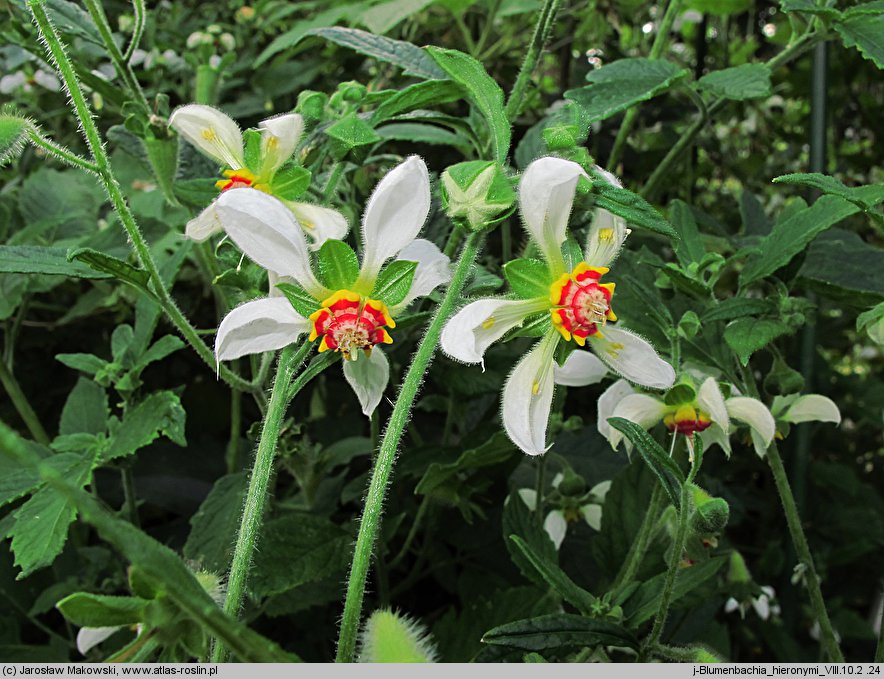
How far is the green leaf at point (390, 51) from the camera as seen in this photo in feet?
2.15

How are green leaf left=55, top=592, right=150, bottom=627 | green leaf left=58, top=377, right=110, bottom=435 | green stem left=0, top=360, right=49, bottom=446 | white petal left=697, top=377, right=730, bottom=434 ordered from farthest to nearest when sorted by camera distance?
green stem left=0, top=360, right=49, bottom=446 < green leaf left=58, top=377, right=110, bottom=435 < white petal left=697, top=377, right=730, bottom=434 < green leaf left=55, top=592, right=150, bottom=627

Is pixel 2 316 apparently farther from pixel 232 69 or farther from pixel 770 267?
pixel 770 267

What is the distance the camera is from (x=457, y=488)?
692 millimetres

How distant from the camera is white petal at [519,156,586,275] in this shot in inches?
15.8

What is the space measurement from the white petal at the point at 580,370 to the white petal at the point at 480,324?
0.13m

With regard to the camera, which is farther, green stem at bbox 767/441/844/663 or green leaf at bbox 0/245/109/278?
green stem at bbox 767/441/844/663

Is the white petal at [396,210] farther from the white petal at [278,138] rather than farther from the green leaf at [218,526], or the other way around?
the green leaf at [218,526]

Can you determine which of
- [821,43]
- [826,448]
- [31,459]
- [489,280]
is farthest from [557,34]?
[31,459]

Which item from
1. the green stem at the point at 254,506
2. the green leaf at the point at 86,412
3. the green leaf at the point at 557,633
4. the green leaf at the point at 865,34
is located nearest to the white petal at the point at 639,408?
the green leaf at the point at 557,633

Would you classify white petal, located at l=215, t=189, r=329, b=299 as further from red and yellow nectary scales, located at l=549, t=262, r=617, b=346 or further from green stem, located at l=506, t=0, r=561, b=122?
green stem, located at l=506, t=0, r=561, b=122

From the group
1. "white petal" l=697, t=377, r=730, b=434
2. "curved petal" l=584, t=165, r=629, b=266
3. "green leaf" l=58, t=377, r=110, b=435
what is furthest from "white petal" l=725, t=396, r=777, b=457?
"green leaf" l=58, t=377, r=110, b=435

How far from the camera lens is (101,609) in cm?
33

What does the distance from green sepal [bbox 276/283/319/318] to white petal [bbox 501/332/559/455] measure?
0.12 metres

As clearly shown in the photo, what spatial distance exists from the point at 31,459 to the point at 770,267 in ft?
1.63
